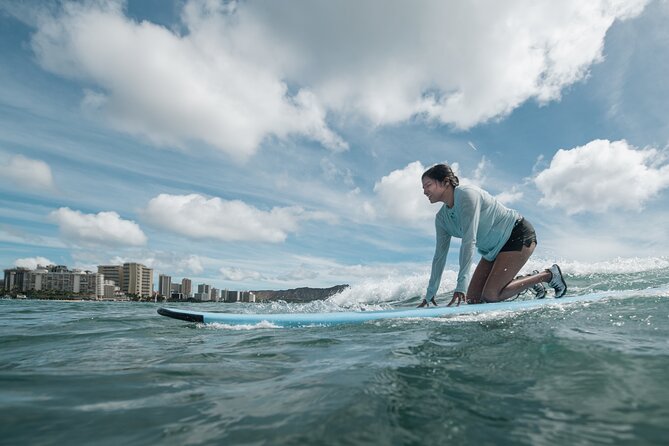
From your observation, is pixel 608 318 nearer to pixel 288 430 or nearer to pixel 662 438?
pixel 662 438

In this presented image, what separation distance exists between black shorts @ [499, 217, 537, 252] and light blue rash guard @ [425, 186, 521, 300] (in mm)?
85

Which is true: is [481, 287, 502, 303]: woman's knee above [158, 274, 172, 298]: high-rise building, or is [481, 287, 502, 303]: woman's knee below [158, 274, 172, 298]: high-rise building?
above

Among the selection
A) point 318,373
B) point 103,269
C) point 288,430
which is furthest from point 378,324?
point 103,269

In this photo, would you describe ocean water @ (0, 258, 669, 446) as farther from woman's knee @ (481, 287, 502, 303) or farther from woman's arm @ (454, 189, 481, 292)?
woman's knee @ (481, 287, 502, 303)

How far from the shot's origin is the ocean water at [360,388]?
1.47 meters

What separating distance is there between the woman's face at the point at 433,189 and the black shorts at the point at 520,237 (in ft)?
4.62

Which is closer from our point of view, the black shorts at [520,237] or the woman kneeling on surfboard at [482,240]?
the woman kneeling on surfboard at [482,240]

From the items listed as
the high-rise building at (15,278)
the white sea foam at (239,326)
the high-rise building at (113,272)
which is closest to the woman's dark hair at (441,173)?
the white sea foam at (239,326)

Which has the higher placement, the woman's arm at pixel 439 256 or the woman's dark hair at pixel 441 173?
the woman's dark hair at pixel 441 173

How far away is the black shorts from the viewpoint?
5.47m

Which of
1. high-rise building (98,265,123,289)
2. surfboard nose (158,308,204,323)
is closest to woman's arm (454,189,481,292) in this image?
surfboard nose (158,308,204,323)

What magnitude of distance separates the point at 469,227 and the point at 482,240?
928mm

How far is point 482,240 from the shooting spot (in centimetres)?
555

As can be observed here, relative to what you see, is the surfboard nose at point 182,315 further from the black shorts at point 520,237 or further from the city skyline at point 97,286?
the city skyline at point 97,286
